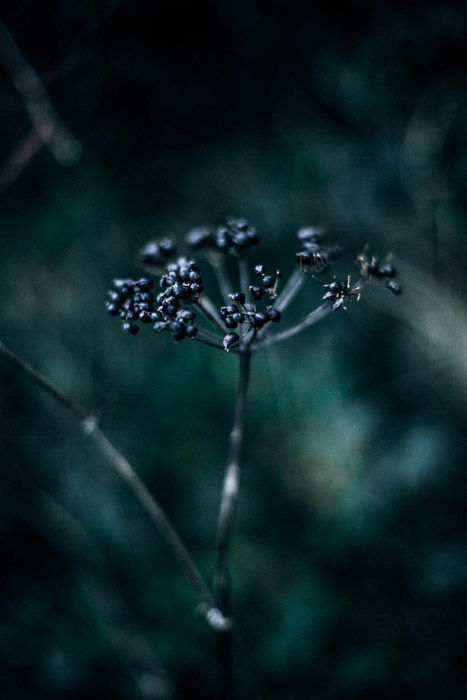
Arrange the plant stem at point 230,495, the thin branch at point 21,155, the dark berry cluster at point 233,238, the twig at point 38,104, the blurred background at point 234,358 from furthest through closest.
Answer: the thin branch at point 21,155
the twig at point 38,104
the blurred background at point 234,358
the dark berry cluster at point 233,238
the plant stem at point 230,495

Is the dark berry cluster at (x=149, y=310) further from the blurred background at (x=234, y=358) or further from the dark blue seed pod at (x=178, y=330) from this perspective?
the blurred background at (x=234, y=358)

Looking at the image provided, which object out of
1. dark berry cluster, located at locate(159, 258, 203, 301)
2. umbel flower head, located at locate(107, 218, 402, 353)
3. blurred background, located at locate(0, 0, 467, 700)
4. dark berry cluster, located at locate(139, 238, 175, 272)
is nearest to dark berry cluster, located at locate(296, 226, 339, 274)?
umbel flower head, located at locate(107, 218, 402, 353)

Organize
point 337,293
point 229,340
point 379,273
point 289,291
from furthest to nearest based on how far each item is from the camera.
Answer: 1. point 289,291
2. point 379,273
3. point 337,293
4. point 229,340

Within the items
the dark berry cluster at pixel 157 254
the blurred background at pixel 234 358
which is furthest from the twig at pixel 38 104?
the dark berry cluster at pixel 157 254

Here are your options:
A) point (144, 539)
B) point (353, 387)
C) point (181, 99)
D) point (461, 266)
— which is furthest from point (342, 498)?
point (181, 99)

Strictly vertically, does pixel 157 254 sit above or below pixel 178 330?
above

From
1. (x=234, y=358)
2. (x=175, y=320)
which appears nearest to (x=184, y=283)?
(x=175, y=320)

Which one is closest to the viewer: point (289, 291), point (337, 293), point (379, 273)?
point (337, 293)

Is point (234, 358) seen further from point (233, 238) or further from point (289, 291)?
point (233, 238)

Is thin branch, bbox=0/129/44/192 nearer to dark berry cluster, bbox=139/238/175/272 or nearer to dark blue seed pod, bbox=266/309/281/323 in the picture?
dark berry cluster, bbox=139/238/175/272
